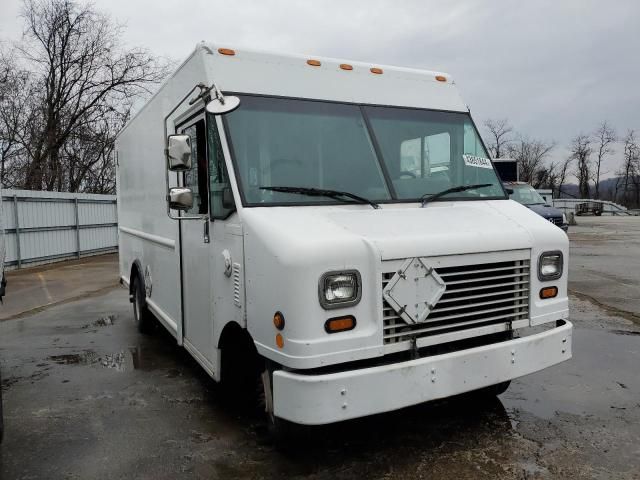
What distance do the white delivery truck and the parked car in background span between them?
13.6m

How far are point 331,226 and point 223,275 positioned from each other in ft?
3.31

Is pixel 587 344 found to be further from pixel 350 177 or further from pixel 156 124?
pixel 156 124

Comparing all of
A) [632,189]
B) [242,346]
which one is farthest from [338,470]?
[632,189]

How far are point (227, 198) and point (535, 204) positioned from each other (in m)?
16.1

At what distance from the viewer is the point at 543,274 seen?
12.6 feet

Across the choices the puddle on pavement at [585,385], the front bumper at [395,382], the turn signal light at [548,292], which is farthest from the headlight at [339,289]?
the puddle on pavement at [585,385]

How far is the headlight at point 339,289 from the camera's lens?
10.2 ft

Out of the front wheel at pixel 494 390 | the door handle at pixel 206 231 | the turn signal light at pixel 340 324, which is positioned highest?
the door handle at pixel 206 231

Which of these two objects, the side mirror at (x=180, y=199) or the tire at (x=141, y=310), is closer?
the side mirror at (x=180, y=199)

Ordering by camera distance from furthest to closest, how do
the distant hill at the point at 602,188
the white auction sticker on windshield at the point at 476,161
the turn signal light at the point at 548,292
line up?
the distant hill at the point at 602,188 → the white auction sticker on windshield at the point at 476,161 → the turn signal light at the point at 548,292

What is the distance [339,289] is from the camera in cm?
314

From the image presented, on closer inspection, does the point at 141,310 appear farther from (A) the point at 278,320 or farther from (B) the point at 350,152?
(A) the point at 278,320

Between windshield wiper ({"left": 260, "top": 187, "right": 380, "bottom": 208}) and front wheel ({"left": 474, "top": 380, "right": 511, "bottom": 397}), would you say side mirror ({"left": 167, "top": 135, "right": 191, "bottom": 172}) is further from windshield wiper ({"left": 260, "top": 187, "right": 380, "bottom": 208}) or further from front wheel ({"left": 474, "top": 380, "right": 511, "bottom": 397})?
front wheel ({"left": 474, "top": 380, "right": 511, "bottom": 397})

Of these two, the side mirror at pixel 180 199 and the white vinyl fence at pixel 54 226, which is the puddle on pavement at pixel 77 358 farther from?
the white vinyl fence at pixel 54 226
